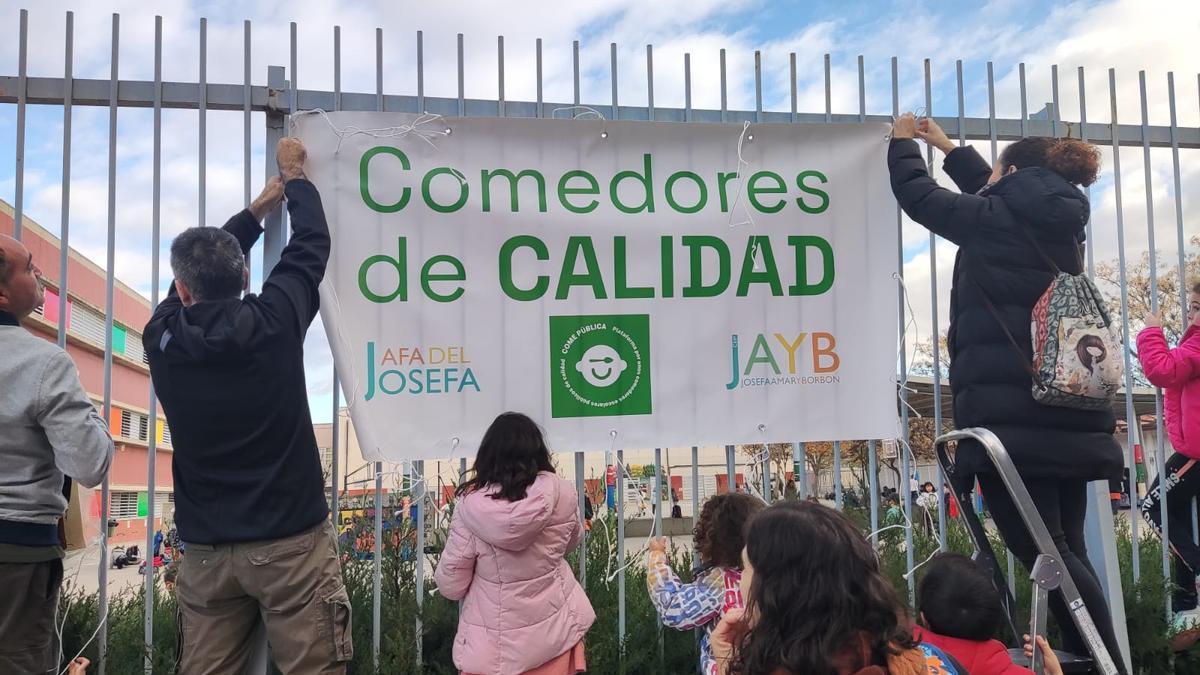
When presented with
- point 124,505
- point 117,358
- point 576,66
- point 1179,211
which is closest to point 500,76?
point 576,66

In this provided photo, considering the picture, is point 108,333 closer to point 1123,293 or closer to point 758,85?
point 758,85

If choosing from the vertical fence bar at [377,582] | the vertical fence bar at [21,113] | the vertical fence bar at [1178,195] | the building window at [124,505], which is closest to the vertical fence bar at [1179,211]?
the vertical fence bar at [1178,195]

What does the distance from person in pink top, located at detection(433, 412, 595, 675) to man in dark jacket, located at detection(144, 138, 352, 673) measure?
45cm

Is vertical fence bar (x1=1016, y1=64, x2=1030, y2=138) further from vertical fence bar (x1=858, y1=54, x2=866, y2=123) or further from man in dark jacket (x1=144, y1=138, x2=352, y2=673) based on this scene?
man in dark jacket (x1=144, y1=138, x2=352, y2=673)

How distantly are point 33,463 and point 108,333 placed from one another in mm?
911

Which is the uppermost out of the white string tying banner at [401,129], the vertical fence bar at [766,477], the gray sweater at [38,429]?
the white string tying banner at [401,129]

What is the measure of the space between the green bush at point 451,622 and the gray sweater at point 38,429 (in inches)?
37.7

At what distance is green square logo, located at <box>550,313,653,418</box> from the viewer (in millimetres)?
3805

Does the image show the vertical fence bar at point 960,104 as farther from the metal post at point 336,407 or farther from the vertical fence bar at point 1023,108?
the metal post at point 336,407

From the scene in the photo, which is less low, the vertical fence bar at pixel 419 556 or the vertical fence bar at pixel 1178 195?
the vertical fence bar at pixel 1178 195

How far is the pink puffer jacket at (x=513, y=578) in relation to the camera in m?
3.09

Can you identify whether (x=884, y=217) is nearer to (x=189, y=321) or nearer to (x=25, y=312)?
(x=189, y=321)

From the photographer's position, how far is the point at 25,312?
2.89 m

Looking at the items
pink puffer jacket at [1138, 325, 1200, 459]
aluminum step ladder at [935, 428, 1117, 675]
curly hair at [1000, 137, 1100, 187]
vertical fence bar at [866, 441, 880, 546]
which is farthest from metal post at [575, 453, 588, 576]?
pink puffer jacket at [1138, 325, 1200, 459]
